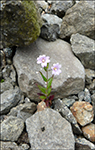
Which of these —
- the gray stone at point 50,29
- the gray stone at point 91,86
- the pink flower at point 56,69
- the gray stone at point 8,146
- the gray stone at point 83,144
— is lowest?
the gray stone at point 8,146

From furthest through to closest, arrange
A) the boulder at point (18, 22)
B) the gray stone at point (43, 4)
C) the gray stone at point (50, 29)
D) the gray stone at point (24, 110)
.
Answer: the gray stone at point (43, 4) → the gray stone at point (50, 29) → the gray stone at point (24, 110) → the boulder at point (18, 22)

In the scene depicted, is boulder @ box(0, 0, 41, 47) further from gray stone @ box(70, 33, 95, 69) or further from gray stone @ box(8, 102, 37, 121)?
gray stone @ box(8, 102, 37, 121)

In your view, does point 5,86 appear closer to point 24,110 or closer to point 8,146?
point 24,110

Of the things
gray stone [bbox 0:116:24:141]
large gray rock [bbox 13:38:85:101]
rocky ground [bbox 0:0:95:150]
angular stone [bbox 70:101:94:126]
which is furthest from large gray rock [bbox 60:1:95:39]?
gray stone [bbox 0:116:24:141]

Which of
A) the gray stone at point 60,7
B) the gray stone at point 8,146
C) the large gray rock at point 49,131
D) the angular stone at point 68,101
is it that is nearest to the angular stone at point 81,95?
the angular stone at point 68,101

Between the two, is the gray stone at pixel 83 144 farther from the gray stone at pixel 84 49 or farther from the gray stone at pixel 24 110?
the gray stone at pixel 84 49

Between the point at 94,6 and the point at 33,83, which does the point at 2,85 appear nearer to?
the point at 33,83

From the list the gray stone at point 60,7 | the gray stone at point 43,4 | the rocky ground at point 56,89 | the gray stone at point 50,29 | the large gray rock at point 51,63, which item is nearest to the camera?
the rocky ground at point 56,89
